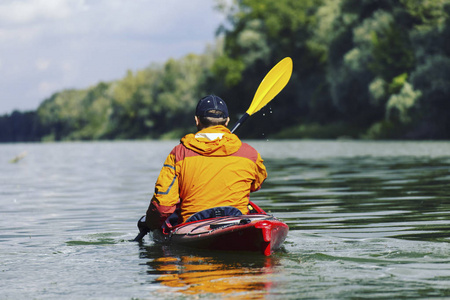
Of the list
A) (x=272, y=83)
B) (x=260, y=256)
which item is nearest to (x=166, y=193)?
(x=260, y=256)

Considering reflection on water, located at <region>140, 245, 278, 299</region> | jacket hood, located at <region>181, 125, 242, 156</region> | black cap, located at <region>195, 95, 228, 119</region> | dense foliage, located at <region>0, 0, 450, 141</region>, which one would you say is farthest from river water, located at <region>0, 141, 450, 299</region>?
dense foliage, located at <region>0, 0, 450, 141</region>

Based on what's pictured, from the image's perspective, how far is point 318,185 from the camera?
1642cm

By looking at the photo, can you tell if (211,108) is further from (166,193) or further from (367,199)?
(367,199)

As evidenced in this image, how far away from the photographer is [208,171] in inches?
286

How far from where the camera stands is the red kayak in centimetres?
695

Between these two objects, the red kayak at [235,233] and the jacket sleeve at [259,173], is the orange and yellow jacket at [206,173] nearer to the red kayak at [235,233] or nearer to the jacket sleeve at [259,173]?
the jacket sleeve at [259,173]

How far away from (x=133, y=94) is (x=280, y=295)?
9948cm

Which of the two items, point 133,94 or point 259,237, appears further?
point 133,94

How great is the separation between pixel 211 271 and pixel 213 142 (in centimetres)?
124

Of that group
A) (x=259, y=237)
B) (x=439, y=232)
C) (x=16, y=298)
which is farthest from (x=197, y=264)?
(x=439, y=232)

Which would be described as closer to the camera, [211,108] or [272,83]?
[211,108]

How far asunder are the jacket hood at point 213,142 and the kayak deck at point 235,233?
2.06ft

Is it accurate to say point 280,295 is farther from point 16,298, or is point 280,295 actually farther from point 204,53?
point 204,53

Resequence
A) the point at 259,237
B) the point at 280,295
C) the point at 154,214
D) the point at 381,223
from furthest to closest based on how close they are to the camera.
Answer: the point at 381,223, the point at 154,214, the point at 259,237, the point at 280,295
